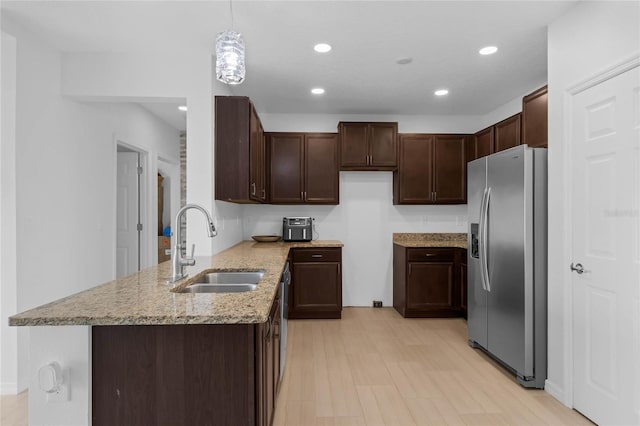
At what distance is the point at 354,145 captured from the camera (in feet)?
15.1

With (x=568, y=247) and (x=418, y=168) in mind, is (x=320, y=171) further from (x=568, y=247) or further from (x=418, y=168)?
(x=568, y=247)

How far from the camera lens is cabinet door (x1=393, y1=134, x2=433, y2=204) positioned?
470cm

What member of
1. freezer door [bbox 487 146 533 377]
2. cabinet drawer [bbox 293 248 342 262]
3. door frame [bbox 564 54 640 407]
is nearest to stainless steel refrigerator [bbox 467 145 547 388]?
freezer door [bbox 487 146 533 377]

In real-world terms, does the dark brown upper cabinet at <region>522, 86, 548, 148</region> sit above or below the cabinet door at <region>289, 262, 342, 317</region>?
above

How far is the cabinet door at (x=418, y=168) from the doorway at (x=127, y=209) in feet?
11.1

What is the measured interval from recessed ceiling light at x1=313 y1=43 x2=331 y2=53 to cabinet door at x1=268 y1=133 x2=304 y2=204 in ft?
5.76

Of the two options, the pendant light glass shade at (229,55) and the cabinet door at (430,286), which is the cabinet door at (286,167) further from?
the pendant light glass shade at (229,55)

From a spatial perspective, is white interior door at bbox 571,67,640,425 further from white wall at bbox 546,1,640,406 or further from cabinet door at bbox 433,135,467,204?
cabinet door at bbox 433,135,467,204

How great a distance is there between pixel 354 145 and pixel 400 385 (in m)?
2.88

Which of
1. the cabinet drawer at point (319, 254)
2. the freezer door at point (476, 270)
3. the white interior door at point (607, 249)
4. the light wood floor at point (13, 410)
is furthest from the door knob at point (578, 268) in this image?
the light wood floor at point (13, 410)

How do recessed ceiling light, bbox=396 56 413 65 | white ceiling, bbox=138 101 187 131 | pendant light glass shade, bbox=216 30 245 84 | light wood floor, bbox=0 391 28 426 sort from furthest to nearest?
white ceiling, bbox=138 101 187 131 < recessed ceiling light, bbox=396 56 413 65 < light wood floor, bbox=0 391 28 426 < pendant light glass shade, bbox=216 30 245 84

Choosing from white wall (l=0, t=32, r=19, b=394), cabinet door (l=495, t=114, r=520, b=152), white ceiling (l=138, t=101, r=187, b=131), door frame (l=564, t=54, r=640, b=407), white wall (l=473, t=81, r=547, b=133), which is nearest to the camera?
door frame (l=564, t=54, r=640, b=407)

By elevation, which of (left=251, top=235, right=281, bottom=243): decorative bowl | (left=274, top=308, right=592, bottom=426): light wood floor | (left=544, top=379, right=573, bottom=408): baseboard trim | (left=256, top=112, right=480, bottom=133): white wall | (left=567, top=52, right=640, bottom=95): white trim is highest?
(left=256, top=112, right=480, bottom=133): white wall

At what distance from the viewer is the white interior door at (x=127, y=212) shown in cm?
454
